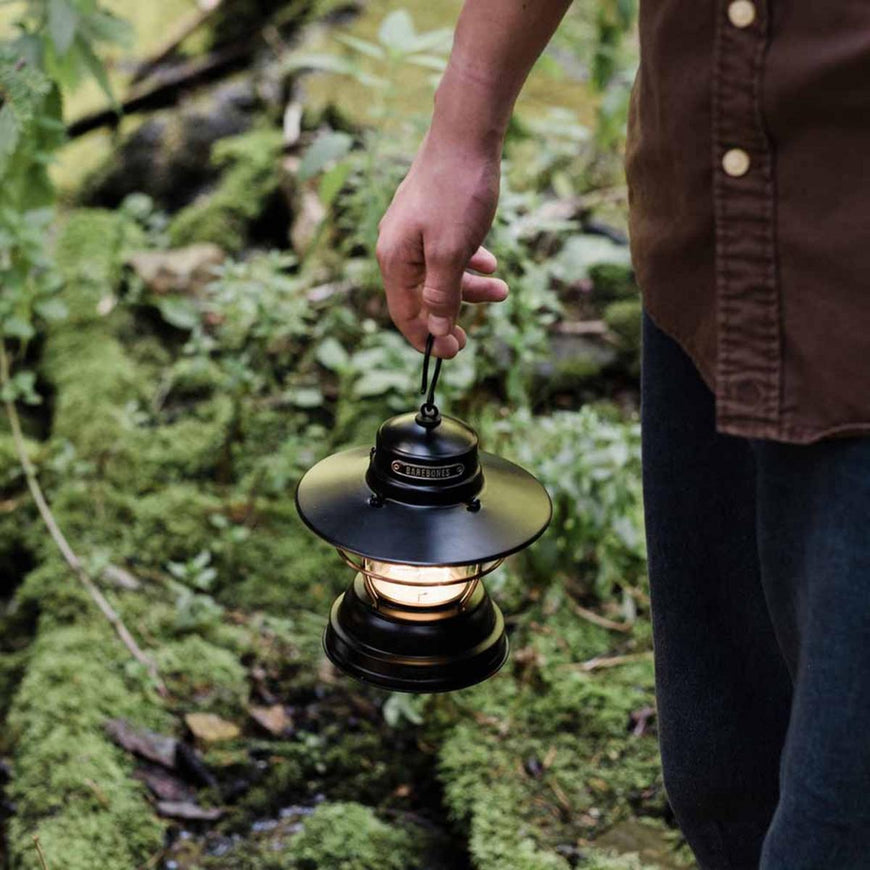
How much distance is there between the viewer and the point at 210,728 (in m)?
2.60

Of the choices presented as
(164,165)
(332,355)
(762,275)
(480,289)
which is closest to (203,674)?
(332,355)

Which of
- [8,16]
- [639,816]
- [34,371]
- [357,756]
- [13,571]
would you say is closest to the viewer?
[639,816]

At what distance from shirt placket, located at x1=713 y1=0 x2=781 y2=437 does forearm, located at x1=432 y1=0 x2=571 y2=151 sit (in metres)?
0.30

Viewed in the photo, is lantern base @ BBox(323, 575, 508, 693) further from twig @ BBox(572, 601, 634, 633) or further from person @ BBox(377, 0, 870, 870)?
twig @ BBox(572, 601, 634, 633)

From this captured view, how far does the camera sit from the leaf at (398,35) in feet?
10.3

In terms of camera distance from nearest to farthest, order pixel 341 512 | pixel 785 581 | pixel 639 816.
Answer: pixel 785 581
pixel 341 512
pixel 639 816

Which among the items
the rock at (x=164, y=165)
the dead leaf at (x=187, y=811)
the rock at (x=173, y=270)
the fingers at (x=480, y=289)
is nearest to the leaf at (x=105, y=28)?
the fingers at (x=480, y=289)

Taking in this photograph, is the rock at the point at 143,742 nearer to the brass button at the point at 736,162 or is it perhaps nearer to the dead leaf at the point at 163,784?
the dead leaf at the point at 163,784

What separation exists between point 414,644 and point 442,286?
0.54 meters

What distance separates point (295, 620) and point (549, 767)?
2.66 ft

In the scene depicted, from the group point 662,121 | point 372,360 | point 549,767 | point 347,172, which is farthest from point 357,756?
point 662,121

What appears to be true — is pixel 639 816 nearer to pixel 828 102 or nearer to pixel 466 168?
pixel 466 168

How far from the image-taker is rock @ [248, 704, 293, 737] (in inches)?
104

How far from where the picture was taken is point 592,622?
2941mm
